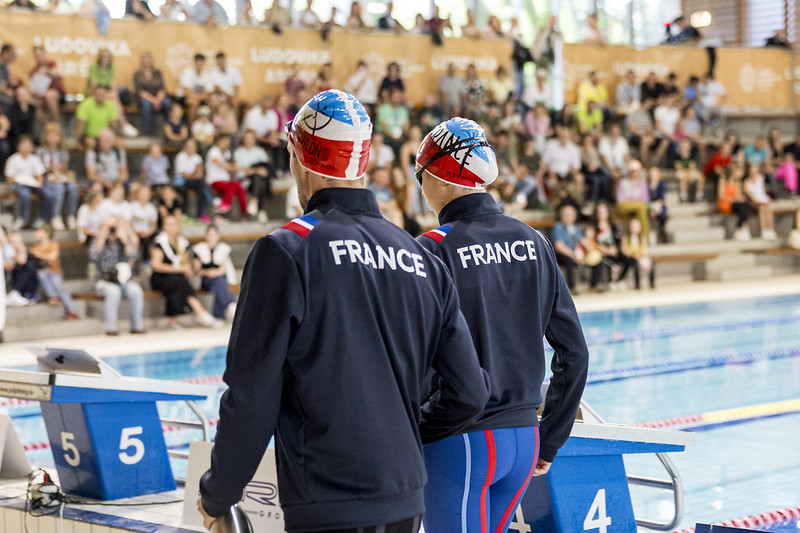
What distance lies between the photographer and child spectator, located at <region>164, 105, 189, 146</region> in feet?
44.5

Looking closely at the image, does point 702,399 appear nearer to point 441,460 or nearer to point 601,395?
point 601,395

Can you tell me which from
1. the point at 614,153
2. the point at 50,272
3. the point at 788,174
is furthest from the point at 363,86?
the point at 788,174

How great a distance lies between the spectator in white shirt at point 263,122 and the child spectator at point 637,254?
542 centimetres

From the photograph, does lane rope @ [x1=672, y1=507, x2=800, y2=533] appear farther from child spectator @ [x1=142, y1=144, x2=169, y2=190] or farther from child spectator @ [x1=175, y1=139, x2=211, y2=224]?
child spectator @ [x1=142, y1=144, x2=169, y2=190]

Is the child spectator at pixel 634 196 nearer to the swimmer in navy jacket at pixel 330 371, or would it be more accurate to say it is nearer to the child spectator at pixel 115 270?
the child spectator at pixel 115 270

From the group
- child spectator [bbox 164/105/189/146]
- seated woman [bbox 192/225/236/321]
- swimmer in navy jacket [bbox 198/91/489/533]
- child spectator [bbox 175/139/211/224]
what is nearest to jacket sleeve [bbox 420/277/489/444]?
swimmer in navy jacket [bbox 198/91/489/533]

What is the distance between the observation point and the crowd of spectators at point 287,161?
1171 centimetres

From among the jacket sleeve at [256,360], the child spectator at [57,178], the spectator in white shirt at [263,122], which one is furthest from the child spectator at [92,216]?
the jacket sleeve at [256,360]

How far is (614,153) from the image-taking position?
16688 millimetres

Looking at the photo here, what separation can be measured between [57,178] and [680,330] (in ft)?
24.2

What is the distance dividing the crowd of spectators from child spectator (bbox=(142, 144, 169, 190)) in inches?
0.7

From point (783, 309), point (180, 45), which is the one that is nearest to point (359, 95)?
point (180, 45)

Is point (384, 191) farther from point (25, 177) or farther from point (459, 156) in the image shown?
point (459, 156)

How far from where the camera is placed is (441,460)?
238cm
